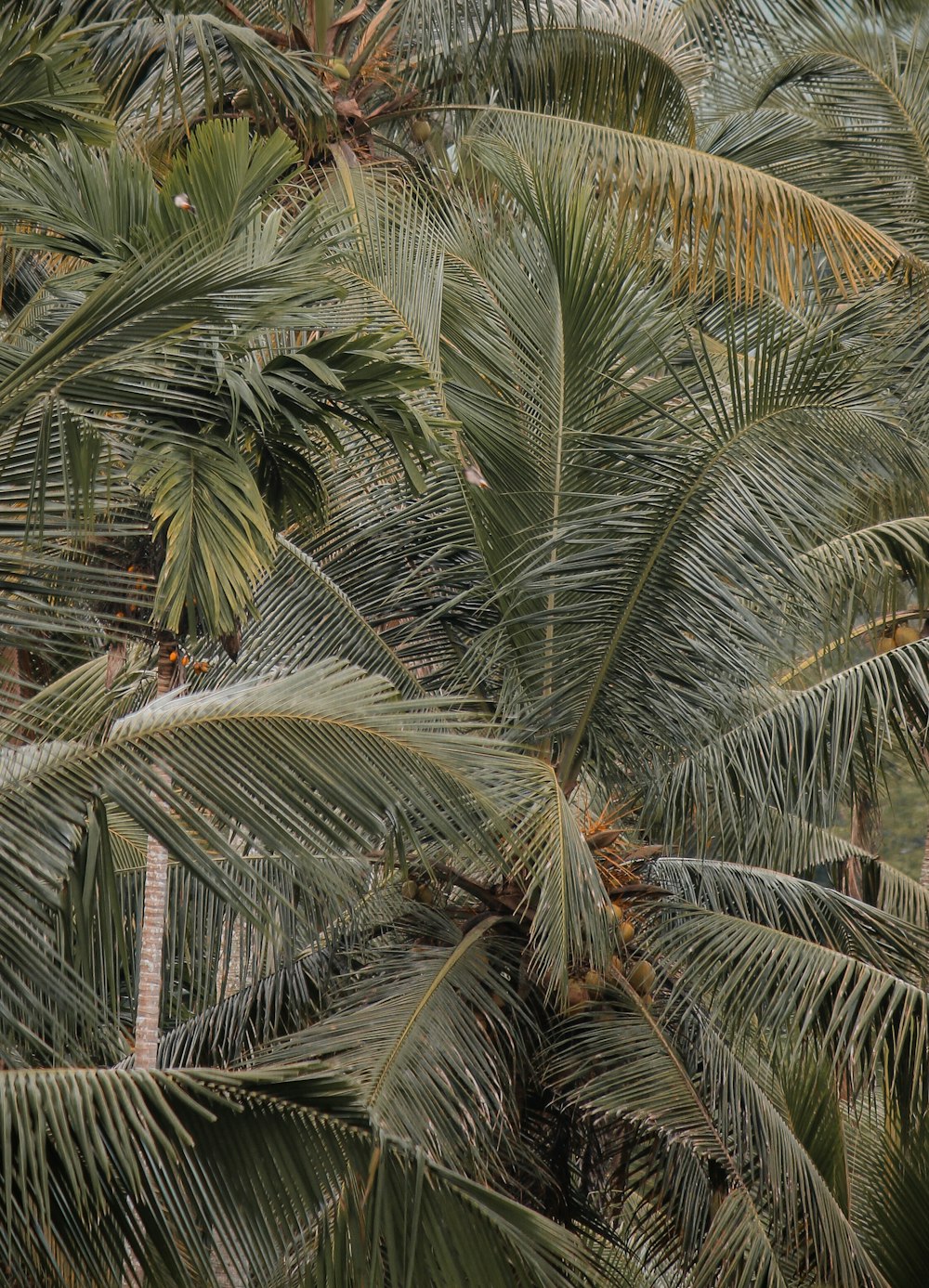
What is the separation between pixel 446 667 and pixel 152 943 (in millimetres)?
1561

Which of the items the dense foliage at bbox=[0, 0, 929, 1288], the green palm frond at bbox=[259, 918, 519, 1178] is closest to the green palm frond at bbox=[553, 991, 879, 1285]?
the dense foliage at bbox=[0, 0, 929, 1288]

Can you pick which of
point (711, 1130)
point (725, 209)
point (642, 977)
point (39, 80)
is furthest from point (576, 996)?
point (725, 209)

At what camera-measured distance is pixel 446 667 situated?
5.84m

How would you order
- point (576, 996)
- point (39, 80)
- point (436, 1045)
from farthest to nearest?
point (576, 996) < point (436, 1045) < point (39, 80)

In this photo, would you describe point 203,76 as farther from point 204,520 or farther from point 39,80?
point 204,520

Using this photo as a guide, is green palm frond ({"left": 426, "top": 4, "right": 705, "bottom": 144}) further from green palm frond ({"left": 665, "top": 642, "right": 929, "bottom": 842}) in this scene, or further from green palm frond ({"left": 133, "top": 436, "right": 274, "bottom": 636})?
green palm frond ({"left": 133, "top": 436, "right": 274, "bottom": 636})

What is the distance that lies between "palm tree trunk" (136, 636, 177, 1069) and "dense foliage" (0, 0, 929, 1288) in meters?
0.02

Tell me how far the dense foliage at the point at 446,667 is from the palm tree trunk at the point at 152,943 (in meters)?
0.02

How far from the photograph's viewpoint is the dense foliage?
3119 millimetres

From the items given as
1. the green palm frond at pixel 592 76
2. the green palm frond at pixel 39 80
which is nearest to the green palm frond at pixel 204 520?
the green palm frond at pixel 39 80

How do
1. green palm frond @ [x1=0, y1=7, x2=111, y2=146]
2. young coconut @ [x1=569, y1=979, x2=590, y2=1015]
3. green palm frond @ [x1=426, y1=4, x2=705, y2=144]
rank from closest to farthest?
green palm frond @ [x1=0, y1=7, x2=111, y2=146] → young coconut @ [x1=569, y1=979, x2=590, y2=1015] → green palm frond @ [x1=426, y1=4, x2=705, y2=144]

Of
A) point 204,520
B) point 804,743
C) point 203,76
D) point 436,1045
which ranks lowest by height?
point 436,1045

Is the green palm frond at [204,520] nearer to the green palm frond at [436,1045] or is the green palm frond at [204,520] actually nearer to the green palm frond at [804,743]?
the green palm frond at [436,1045]

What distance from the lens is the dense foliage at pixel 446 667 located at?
3.12m
